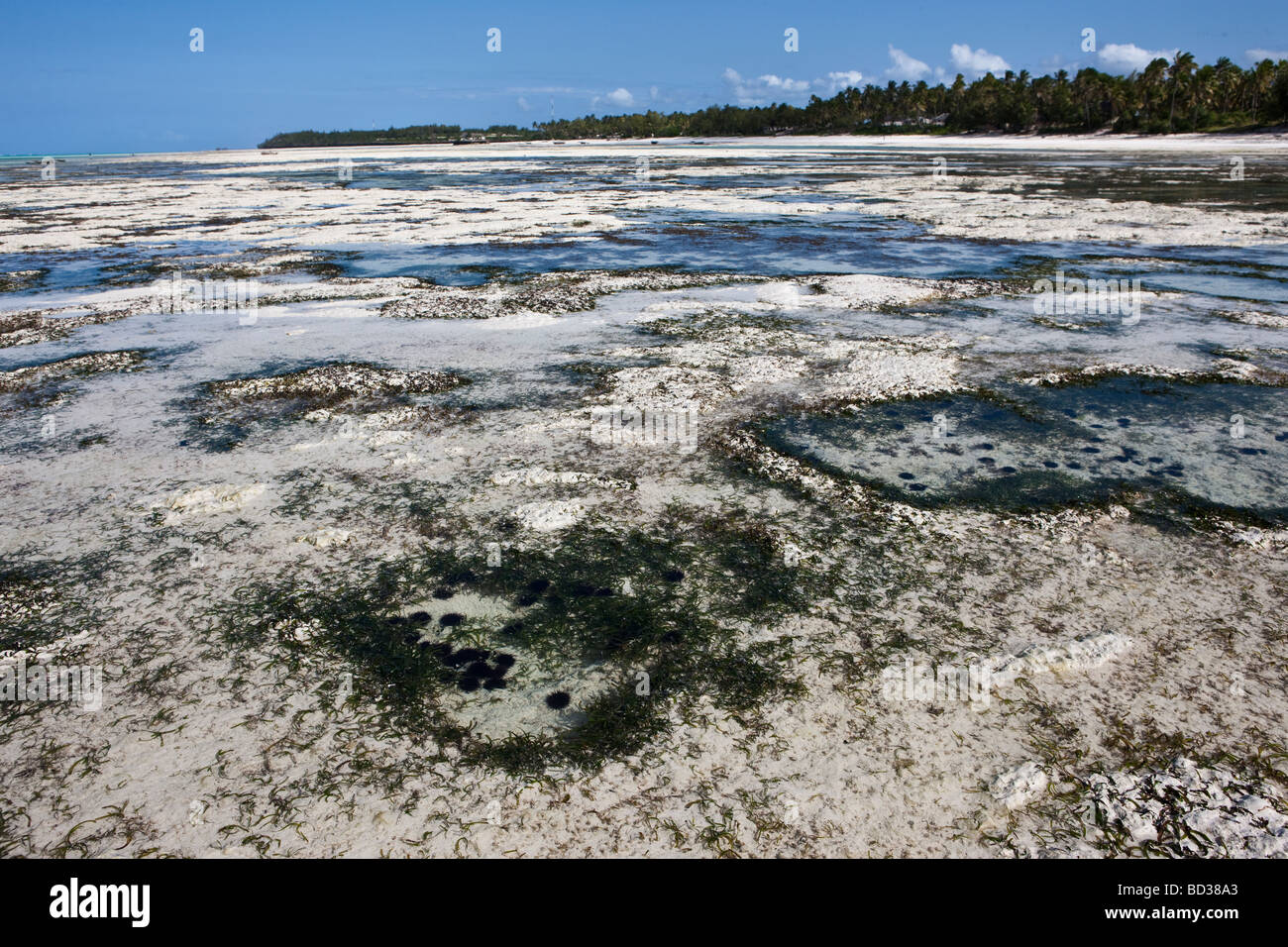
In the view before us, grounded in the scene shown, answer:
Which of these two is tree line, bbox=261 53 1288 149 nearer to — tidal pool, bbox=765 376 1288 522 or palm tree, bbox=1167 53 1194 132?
palm tree, bbox=1167 53 1194 132

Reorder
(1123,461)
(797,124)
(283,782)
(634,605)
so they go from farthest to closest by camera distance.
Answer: (797,124)
(1123,461)
(634,605)
(283,782)

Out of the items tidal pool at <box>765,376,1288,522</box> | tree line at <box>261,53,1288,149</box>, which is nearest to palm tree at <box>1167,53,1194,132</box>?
tree line at <box>261,53,1288,149</box>

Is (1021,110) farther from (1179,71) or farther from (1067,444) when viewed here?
(1067,444)

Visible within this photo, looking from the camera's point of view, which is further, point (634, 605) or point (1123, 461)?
point (1123, 461)

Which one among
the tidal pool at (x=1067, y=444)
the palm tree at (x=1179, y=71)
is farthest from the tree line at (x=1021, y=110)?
the tidal pool at (x=1067, y=444)

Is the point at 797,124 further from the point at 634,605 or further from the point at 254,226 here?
the point at 634,605

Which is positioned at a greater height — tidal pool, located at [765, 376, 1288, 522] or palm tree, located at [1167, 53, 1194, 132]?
palm tree, located at [1167, 53, 1194, 132]

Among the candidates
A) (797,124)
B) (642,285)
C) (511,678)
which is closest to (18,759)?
(511,678)
